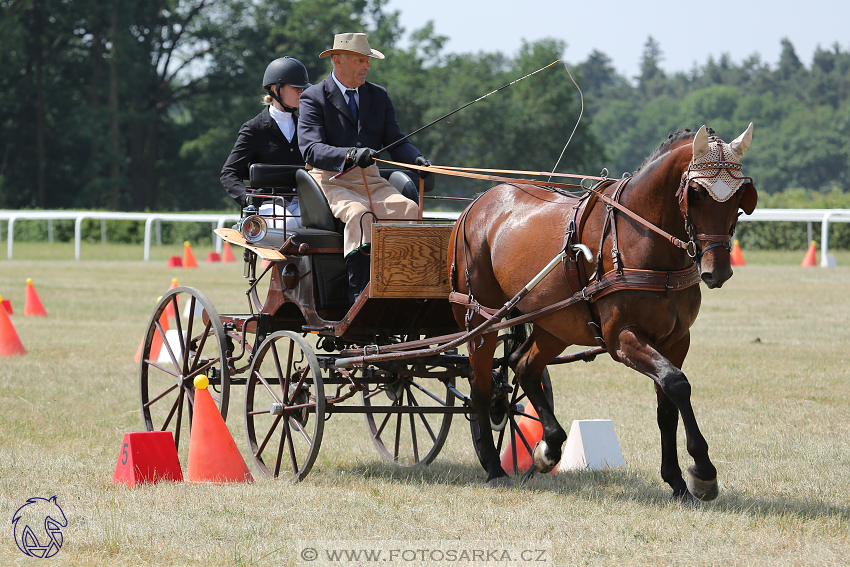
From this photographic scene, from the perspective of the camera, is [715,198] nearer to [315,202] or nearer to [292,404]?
[315,202]

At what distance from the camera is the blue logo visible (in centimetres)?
458

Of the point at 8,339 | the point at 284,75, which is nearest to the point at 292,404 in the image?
the point at 284,75

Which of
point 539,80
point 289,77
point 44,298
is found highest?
point 539,80

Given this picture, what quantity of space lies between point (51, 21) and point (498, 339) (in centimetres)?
4806

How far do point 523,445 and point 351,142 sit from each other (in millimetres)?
2262

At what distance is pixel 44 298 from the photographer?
17.4m

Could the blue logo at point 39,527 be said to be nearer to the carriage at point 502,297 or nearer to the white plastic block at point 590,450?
the carriage at point 502,297

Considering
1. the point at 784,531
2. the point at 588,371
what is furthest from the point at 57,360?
the point at 784,531

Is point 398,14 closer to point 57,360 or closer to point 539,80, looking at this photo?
point 539,80

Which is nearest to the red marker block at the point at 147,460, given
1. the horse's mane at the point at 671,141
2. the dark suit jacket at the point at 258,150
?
the dark suit jacket at the point at 258,150

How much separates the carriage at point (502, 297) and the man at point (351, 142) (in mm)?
155

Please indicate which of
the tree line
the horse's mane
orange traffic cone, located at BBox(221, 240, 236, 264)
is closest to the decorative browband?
the horse's mane

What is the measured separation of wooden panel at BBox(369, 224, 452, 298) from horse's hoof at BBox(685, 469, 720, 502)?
190cm

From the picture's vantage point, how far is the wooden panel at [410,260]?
19.4ft
